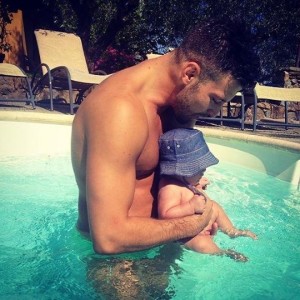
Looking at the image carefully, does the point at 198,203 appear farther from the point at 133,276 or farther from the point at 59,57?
the point at 59,57

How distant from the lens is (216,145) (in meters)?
5.14

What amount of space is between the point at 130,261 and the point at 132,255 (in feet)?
0.17

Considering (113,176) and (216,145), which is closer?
(113,176)

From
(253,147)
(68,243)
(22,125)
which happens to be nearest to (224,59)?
(68,243)

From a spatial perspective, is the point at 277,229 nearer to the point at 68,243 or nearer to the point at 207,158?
the point at 207,158

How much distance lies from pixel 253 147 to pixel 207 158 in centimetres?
278

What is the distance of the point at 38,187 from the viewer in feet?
12.9

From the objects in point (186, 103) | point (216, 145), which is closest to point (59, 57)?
point (216, 145)

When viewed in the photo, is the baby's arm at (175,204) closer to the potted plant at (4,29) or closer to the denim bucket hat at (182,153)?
the denim bucket hat at (182,153)

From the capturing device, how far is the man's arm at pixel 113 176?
150 cm

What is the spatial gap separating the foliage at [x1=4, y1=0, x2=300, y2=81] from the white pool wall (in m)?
4.74

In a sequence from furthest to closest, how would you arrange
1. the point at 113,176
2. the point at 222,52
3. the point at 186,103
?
1. the point at 186,103
2. the point at 222,52
3. the point at 113,176


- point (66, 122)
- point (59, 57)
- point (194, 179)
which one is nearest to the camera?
point (194, 179)

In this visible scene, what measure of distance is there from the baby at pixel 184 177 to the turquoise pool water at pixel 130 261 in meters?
0.20
